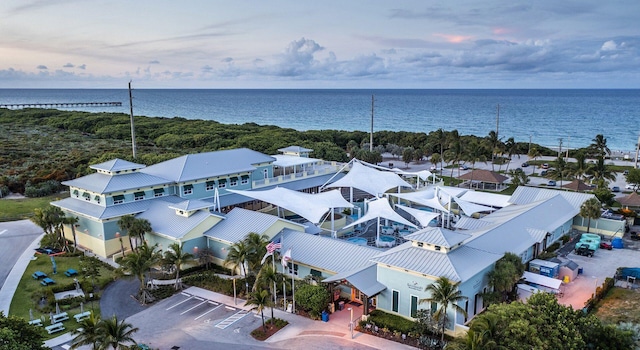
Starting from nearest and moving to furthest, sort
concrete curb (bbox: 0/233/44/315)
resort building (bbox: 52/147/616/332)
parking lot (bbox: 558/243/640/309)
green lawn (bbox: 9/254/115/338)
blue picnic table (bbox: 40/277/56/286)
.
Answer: resort building (bbox: 52/147/616/332) < green lawn (bbox: 9/254/115/338) < concrete curb (bbox: 0/233/44/315) < parking lot (bbox: 558/243/640/309) < blue picnic table (bbox: 40/277/56/286)

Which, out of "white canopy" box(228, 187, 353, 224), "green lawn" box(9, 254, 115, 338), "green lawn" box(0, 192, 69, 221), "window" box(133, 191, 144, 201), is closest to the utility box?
"white canopy" box(228, 187, 353, 224)

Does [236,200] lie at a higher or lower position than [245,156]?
lower

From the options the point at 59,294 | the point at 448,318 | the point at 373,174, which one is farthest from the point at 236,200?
the point at 448,318

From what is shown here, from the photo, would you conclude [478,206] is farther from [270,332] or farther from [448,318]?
[270,332]

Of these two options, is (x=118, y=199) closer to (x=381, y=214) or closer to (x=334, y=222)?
(x=334, y=222)

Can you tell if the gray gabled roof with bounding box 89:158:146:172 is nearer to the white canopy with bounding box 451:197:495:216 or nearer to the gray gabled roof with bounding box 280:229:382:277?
the gray gabled roof with bounding box 280:229:382:277

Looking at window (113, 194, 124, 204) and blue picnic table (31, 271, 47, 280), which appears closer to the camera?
blue picnic table (31, 271, 47, 280)

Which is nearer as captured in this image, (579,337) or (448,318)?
(579,337)

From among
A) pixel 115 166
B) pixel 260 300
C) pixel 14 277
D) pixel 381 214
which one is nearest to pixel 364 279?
pixel 260 300
